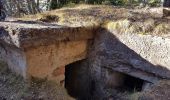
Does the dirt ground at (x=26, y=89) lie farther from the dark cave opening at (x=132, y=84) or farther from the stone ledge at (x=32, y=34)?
the dark cave opening at (x=132, y=84)

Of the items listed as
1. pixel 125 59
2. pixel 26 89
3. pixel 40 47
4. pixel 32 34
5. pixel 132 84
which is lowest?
pixel 132 84

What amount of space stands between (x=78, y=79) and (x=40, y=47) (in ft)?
5.35

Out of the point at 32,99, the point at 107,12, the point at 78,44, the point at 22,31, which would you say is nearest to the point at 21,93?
the point at 32,99

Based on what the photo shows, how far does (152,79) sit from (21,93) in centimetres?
232

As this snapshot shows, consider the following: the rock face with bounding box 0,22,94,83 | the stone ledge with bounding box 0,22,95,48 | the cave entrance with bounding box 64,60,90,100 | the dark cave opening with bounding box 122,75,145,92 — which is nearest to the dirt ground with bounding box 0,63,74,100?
the rock face with bounding box 0,22,94,83

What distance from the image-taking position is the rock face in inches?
157

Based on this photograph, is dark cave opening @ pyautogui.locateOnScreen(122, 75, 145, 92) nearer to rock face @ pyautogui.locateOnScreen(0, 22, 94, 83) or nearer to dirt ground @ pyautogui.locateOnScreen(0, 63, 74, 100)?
rock face @ pyautogui.locateOnScreen(0, 22, 94, 83)

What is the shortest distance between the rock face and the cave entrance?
0.40m

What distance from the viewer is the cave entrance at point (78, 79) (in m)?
5.53

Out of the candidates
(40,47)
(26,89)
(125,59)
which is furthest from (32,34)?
(125,59)

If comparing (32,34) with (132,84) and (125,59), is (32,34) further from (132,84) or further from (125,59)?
(132,84)

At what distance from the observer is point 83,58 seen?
Answer: 5.34 metres

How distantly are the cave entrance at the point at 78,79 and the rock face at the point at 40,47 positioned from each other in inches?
15.6

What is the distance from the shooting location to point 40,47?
4.28 meters
